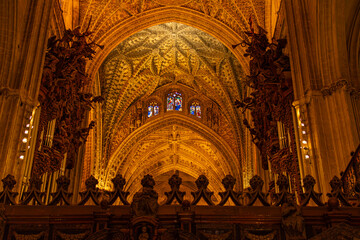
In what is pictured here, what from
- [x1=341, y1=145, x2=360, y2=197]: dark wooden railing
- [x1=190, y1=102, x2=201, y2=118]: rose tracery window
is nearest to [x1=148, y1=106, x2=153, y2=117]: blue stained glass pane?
[x1=190, y1=102, x2=201, y2=118]: rose tracery window

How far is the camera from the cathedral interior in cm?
531

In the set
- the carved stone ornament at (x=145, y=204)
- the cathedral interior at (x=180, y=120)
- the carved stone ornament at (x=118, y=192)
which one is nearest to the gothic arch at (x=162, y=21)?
the cathedral interior at (x=180, y=120)

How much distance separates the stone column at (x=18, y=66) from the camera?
9609 mm

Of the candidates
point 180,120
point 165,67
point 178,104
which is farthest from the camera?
point 178,104

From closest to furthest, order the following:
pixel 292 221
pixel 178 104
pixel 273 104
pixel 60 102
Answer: pixel 292 221, pixel 60 102, pixel 273 104, pixel 178 104

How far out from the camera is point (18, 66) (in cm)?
1060

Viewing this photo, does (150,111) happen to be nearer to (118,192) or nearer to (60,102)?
(60,102)

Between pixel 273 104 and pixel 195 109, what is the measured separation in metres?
11.2

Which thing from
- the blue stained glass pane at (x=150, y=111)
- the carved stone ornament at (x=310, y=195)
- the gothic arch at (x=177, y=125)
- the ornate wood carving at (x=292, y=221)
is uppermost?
the blue stained glass pane at (x=150, y=111)

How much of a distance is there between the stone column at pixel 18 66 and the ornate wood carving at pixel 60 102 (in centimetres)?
106

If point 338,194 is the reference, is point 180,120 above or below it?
above

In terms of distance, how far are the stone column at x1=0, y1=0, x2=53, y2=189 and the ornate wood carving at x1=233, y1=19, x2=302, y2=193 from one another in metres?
5.57

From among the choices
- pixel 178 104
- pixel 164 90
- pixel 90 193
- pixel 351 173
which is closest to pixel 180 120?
pixel 178 104

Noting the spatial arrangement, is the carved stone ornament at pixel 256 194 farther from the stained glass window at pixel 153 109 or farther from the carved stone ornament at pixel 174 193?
the stained glass window at pixel 153 109
